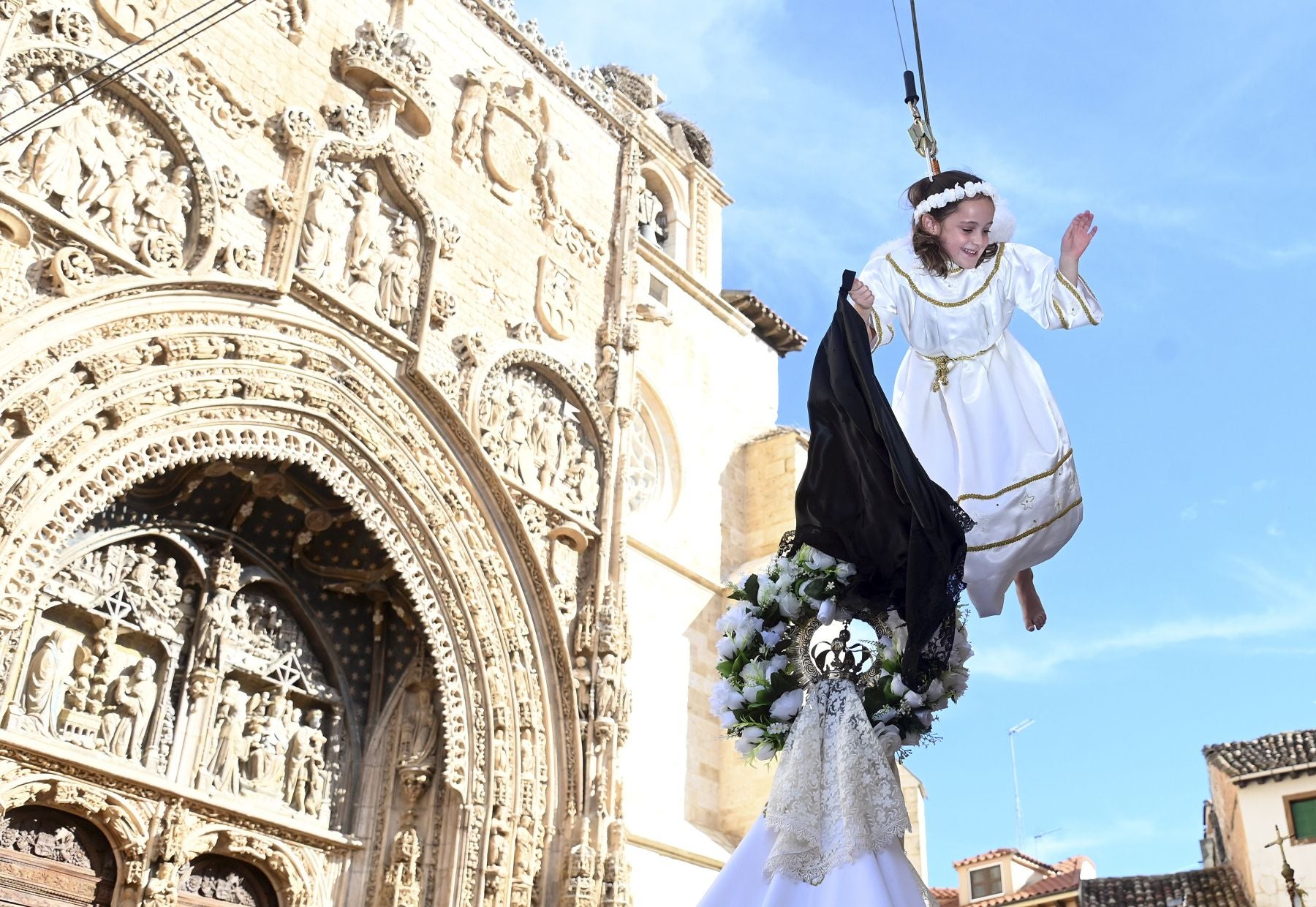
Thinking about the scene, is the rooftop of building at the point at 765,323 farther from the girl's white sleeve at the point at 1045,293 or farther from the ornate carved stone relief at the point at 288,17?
the girl's white sleeve at the point at 1045,293

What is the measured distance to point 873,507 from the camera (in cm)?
351

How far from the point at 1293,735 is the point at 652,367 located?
10.1 meters

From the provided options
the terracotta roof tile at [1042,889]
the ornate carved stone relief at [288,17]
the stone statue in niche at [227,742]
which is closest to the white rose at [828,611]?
the stone statue in niche at [227,742]

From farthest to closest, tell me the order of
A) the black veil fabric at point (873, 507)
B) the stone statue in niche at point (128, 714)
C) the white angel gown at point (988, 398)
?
the stone statue in niche at point (128, 714), the white angel gown at point (988, 398), the black veil fabric at point (873, 507)

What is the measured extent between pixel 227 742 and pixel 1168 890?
13705mm

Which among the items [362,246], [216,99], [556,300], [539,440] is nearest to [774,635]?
[362,246]

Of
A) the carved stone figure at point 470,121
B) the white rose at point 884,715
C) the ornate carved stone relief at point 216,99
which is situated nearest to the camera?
the white rose at point 884,715

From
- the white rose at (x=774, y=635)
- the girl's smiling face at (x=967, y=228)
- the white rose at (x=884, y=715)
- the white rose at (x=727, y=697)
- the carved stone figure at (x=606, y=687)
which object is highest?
the carved stone figure at (x=606, y=687)

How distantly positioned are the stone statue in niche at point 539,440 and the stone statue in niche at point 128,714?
9.61 ft

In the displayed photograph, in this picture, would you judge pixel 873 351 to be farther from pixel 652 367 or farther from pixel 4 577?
pixel 652 367

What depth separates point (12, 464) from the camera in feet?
23.6

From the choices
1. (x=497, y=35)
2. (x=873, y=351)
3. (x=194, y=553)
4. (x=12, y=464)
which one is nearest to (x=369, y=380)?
(x=194, y=553)

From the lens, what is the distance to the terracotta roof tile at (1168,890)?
17161 mm

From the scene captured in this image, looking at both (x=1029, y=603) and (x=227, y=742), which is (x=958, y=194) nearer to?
(x=1029, y=603)
